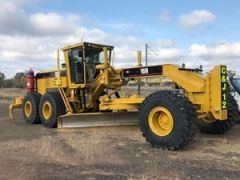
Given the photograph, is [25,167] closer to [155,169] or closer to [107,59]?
[155,169]

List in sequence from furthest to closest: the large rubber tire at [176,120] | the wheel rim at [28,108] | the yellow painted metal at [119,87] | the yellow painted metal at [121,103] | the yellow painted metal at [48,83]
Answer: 1. the wheel rim at [28,108]
2. the yellow painted metal at [48,83]
3. the yellow painted metal at [121,103]
4. the yellow painted metal at [119,87]
5. the large rubber tire at [176,120]

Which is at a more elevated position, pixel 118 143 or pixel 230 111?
pixel 230 111

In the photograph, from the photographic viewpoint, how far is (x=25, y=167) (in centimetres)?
785

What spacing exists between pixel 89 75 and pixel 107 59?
831 mm

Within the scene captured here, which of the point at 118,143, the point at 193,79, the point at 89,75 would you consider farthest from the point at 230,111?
the point at 89,75

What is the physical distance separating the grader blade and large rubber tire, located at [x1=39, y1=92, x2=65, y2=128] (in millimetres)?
802

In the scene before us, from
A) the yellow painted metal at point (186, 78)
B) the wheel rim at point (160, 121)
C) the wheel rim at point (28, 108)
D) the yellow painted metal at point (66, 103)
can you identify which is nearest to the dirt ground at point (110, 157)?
the wheel rim at point (160, 121)

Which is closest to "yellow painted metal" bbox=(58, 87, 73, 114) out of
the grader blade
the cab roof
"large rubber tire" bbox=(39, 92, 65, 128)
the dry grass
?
"large rubber tire" bbox=(39, 92, 65, 128)

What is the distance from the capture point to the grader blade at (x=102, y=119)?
503 inches

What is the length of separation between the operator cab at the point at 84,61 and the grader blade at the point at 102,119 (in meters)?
1.18

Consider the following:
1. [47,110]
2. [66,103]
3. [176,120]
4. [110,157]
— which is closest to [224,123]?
[176,120]

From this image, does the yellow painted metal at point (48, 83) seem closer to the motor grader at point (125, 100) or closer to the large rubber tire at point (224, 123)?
the motor grader at point (125, 100)

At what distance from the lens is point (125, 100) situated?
457 inches

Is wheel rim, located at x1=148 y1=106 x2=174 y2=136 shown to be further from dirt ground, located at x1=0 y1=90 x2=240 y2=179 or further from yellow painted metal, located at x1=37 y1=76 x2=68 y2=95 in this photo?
yellow painted metal, located at x1=37 y1=76 x2=68 y2=95
